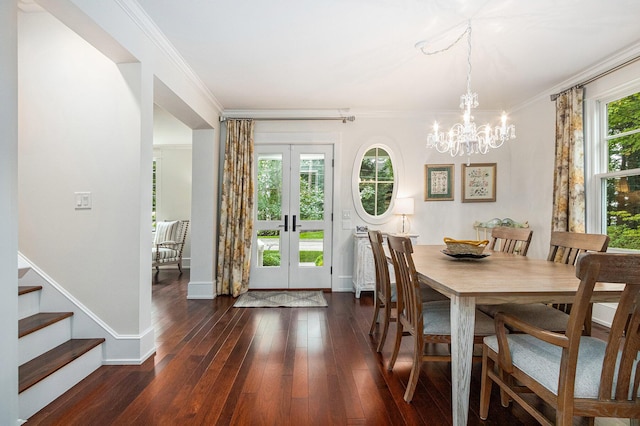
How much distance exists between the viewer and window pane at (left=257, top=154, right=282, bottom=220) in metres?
4.58

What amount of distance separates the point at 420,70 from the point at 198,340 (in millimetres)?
3429

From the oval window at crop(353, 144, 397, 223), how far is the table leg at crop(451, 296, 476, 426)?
10.1 feet

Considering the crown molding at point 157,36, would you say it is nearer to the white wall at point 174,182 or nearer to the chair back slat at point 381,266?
the chair back slat at point 381,266

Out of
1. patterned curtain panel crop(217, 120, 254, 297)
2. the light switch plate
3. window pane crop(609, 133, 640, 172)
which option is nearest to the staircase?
the light switch plate

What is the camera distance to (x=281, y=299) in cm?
405

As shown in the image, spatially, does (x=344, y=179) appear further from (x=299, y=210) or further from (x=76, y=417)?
(x=76, y=417)

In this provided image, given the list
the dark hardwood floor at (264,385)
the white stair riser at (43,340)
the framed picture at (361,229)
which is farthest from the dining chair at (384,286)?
the white stair riser at (43,340)

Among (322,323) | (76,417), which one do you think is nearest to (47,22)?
(76,417)

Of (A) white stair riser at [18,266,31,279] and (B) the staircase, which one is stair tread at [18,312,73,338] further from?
(A) white stair riser at [18,266,31,279]

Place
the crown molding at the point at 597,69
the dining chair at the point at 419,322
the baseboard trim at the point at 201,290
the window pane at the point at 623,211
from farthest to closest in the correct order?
the baseboard trim at the point at 201,290 < the window pane at the point at 623,211 < the crown molding at the point at 597,69 < the dining chair at the point at 419,322

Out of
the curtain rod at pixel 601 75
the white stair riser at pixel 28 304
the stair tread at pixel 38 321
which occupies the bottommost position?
the stair tread at pixel 38 321

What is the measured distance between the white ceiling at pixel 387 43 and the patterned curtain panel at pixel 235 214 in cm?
78

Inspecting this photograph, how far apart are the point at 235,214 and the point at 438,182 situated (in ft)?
9.77

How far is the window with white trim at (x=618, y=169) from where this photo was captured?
119 inches
